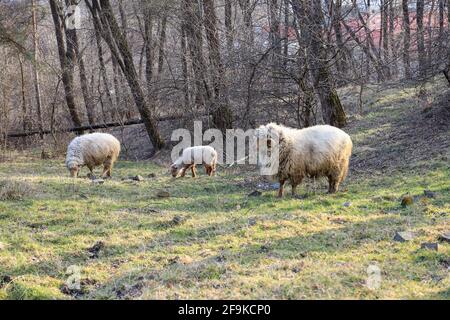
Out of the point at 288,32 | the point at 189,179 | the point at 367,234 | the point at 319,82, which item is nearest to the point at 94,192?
the point at 189,179

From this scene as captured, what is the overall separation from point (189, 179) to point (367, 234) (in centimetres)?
785

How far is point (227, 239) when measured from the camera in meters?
7.63

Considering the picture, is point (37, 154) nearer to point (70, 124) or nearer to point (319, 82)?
point (70, 124)

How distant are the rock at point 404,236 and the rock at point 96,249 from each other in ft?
13.5

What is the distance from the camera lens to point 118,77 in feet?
86.9

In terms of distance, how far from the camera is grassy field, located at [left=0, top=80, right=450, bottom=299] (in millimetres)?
5656

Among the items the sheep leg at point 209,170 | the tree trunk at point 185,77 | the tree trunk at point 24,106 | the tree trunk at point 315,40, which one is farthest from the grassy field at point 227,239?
the tree trunk at point 24,106

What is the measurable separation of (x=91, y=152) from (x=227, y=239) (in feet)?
28.9

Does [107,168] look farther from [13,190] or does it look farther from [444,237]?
[444,237]

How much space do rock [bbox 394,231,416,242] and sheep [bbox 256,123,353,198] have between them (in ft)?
12.4

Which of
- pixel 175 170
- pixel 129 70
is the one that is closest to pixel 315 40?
pixel 175 170

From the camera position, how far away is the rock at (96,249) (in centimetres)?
716

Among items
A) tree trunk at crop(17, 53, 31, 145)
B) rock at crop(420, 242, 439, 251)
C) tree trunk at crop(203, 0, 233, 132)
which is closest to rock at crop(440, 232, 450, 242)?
rock at crop(420, 242, 439, 251)

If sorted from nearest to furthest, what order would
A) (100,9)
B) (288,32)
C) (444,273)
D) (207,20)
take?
(444,273) < (288,32) < (207,20) < (100,9)
